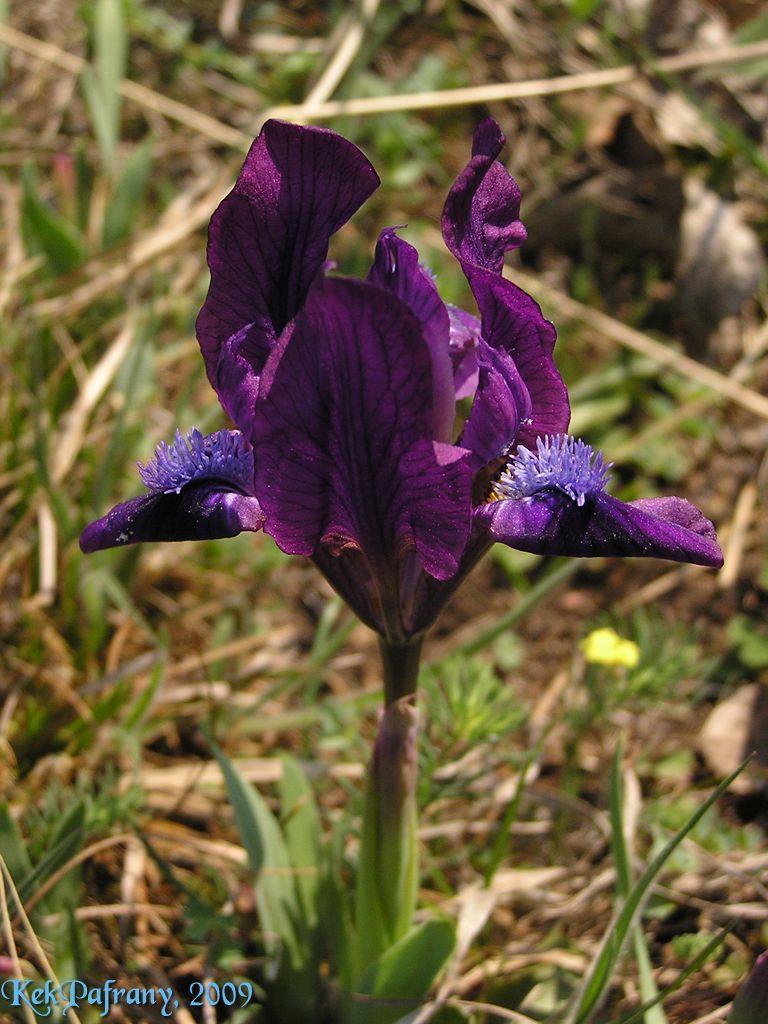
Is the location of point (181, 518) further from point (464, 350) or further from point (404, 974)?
point (404, 974)

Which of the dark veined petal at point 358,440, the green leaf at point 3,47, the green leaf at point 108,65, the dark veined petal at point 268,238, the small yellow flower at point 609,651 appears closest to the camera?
the dark veined petal at point 358,440

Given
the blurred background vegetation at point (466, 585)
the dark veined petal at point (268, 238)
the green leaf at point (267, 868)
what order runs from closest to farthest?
the dark veined petal at point (268, 238), the green leaf at point (267, 868), the blurred background vegetation at point (466, 585)

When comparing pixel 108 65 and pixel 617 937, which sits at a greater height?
pixel 108 65

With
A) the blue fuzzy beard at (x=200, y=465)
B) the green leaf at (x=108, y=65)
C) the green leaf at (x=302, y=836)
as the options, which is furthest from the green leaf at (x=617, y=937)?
the green leaf at (x=108, y=65)

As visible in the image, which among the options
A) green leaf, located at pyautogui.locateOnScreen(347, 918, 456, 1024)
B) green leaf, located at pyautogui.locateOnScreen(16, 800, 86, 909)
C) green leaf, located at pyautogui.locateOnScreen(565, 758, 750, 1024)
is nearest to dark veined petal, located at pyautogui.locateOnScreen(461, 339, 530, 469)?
green leaf, located at pyautogui.locateOnScreen(565, 758, 750, 1024)

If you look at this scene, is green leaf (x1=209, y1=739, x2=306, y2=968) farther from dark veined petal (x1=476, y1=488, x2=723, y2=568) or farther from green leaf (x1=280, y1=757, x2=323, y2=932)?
dark veined petal (x1=476, y1=488, x2=723, y2=568)

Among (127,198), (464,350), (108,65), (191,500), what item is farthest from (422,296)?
(108,65)

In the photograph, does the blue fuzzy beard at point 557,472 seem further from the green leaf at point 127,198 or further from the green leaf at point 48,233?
the green leaf at point 127,198
